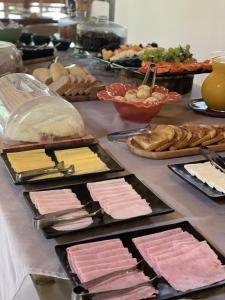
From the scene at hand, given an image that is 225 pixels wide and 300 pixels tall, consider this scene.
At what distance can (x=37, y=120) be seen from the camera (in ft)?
3.27

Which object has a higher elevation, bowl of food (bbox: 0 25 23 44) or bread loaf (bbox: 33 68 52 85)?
bowl of food (bbox: 0 25 23 44)

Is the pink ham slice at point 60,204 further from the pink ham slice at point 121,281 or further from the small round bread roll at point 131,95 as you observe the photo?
the small round bread roll at point 131,95

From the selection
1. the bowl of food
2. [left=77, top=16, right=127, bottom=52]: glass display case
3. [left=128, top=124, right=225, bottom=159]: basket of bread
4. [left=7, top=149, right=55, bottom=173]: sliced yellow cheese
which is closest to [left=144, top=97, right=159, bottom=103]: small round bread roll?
[left=128, top=124, right=225, bottom=159]: basket of bread

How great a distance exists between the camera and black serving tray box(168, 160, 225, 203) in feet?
2.56

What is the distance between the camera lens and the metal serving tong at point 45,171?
820 mm

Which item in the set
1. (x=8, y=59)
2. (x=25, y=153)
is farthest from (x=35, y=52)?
(x=25, y=153)

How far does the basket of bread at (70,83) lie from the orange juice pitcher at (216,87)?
0.35m

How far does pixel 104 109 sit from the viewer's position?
1333 mm

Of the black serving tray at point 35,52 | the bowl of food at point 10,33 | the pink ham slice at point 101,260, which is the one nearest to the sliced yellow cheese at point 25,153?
the pink ham slice at point 101,260

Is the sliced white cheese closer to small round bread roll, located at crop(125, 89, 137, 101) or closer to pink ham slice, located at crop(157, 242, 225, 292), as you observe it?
pink ham slice, located at crop(157, 242, 225, 292)

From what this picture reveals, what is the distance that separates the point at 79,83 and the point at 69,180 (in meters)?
0.62

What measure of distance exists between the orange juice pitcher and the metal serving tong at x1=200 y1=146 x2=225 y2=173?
0.37m

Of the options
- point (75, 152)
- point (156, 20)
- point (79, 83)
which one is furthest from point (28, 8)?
point (75, 152)

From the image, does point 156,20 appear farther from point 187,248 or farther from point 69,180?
point 187,248
